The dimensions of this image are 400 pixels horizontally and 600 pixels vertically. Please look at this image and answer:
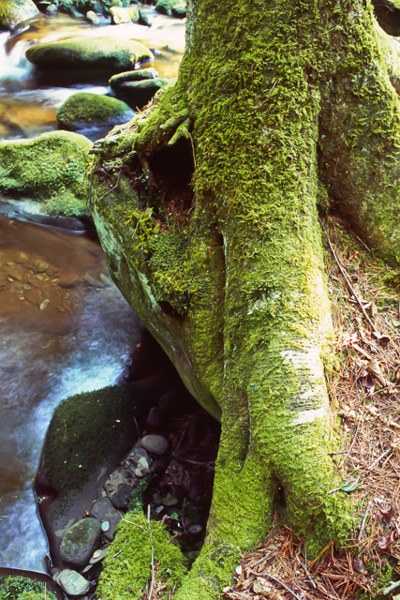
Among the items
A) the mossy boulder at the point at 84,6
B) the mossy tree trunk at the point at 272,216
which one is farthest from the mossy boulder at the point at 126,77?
the mossy tree trunk at the point at 272,216

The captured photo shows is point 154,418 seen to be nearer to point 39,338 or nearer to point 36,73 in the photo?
point 39,338

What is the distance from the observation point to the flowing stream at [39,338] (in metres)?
3.64

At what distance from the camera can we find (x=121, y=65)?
12055 mm

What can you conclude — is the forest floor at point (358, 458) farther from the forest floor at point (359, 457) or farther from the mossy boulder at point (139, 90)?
the mossy boulder at point (139, 90)

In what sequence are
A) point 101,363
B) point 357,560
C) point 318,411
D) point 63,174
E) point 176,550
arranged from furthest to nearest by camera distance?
1. point 63,174
2. point 101,363
3. point 176,550
4. point 318,411
5. point 357,560

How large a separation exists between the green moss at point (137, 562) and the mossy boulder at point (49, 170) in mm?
5620

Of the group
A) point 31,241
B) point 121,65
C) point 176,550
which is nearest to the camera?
point 176,550

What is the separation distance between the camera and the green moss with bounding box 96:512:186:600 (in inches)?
95.4

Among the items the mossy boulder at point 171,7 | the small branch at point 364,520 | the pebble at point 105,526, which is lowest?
the pebble at point 105,526

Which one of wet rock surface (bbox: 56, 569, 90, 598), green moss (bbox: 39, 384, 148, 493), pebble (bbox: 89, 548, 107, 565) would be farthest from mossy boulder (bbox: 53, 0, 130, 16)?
wet rock surface (bbox: 56, 569, 90, 598)

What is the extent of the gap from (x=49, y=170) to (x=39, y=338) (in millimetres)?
3656

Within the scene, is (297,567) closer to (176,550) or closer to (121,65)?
(176,550)

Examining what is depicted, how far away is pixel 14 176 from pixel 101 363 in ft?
14.6

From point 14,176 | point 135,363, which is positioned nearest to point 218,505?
point 135,363
